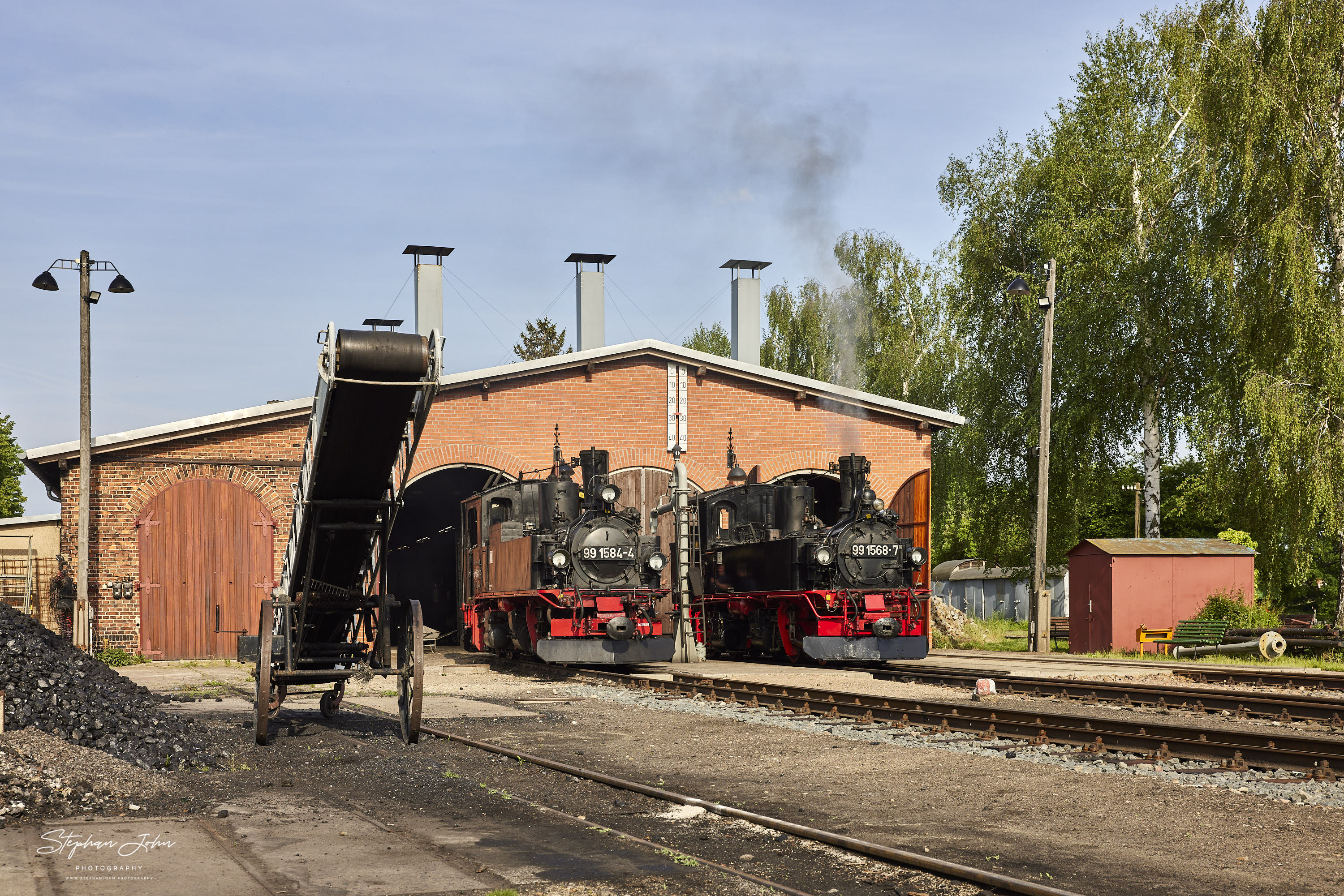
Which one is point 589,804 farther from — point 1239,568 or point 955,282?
point 955,282

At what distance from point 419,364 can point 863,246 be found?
33.2m

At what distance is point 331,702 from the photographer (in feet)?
41.5

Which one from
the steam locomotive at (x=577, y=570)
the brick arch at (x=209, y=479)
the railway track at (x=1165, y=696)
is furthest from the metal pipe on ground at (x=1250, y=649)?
the brick arch at (x=209, y=479)

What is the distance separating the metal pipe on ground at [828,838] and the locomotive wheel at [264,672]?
6.55 feet

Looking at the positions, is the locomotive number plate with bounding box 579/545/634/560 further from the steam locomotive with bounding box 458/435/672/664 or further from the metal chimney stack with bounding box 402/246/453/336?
the metal chimney stack with bounding box 402/246/453/336

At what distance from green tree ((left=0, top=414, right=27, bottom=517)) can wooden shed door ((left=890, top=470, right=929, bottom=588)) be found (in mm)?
43235

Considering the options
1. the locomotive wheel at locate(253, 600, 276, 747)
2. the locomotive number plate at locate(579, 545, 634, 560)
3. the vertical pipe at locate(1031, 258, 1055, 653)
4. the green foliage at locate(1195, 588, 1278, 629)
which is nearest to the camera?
the locomotive wheel at locate(253, 600, 276, 747)

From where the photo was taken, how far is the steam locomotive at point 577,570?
18.4 metres

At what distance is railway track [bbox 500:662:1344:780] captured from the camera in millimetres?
9508

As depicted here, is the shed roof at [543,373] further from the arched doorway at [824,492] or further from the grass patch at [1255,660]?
the grass patch at [1255,660]

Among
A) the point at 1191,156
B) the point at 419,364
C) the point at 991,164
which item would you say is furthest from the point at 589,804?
the point at 991,164

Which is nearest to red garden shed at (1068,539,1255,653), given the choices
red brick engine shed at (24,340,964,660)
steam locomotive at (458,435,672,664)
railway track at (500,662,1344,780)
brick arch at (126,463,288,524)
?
red brick engine shed at (24,340,964,660)

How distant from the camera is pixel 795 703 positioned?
14.0 metres

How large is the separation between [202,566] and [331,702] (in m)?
11.0
